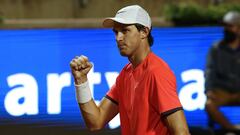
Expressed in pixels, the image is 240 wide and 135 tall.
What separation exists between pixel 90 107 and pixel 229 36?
2939 mm

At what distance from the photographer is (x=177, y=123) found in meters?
3.41

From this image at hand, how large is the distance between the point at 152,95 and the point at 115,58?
120 inches

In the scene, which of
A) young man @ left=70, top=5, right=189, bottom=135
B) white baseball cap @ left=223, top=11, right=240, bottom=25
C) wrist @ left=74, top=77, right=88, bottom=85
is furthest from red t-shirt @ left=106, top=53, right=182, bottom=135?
white baseball cap @ left=223, top=11, right=240, bottom=25

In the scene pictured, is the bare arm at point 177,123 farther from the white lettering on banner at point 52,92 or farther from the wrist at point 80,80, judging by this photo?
the white lettering on banner at point 52,92

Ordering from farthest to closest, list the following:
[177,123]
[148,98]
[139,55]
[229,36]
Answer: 1. [229,36]
2. [139,55]
3. [148,98]
4. [177,123]

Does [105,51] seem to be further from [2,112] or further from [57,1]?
[57,1]

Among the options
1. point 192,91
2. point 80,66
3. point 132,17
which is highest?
point 132,17

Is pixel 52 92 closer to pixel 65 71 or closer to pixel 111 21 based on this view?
pixel 65 71

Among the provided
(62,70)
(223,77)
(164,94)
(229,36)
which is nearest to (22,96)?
(62,70)

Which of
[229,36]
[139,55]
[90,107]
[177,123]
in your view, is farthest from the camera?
[229,36]

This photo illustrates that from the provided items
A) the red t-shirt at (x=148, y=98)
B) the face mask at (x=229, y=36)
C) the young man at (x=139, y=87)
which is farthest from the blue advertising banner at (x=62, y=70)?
the red t-shirt at (x=148, y=98)

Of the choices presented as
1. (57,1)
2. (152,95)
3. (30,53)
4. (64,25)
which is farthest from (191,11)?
(57,1)

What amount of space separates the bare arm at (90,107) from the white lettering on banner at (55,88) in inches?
103

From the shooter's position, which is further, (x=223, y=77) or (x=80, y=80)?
(x=223, y=77)
